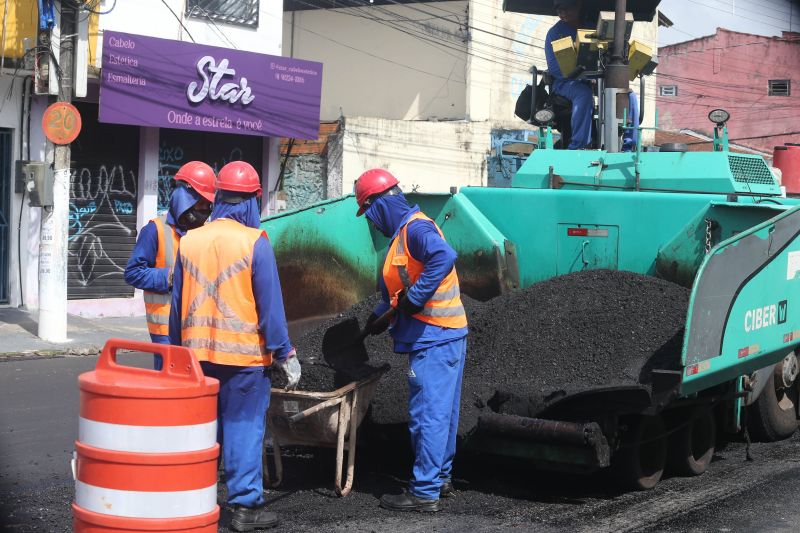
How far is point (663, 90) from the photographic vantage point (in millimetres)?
39031

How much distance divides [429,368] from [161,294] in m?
1.56

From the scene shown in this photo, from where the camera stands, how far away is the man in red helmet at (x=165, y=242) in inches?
222

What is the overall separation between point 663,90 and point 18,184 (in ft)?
99.7

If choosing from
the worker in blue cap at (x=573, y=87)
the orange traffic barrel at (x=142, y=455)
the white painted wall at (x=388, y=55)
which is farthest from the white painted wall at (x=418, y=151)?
the orange traffic barrel at (x=142, y=455)

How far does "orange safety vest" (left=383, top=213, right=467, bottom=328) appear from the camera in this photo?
203 inches

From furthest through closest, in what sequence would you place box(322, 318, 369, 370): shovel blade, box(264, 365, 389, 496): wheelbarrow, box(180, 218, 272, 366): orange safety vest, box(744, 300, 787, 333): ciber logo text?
1. box(322, 318, 369, 370): shovel blade
2. box(744, 300, 787, 333): ciber logo text
3. box(264, 365, 389, 496): wheelbarrow
4. box(180, 218, 272, 366): orange safety vest

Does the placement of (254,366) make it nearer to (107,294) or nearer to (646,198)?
(646,198)

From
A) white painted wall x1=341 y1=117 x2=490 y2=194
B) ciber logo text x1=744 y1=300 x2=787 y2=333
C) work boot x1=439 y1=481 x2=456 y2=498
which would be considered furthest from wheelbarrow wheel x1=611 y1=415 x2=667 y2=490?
white painted wall x1=341 y1=117 x2=490 y2=194

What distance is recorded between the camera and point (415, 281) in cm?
522

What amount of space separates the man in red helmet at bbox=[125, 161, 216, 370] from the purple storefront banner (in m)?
7.44

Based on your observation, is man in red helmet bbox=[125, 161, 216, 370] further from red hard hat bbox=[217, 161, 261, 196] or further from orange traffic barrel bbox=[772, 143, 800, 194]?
orange traffic barrel bbox=[772, 143, 800, 194]

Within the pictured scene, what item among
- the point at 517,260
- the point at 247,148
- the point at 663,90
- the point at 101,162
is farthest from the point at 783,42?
the point at 517,260

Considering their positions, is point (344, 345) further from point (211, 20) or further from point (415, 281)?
point (211, 20)

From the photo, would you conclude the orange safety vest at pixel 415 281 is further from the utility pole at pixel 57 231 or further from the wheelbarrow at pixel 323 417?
the utility pole at pixel 57 231
